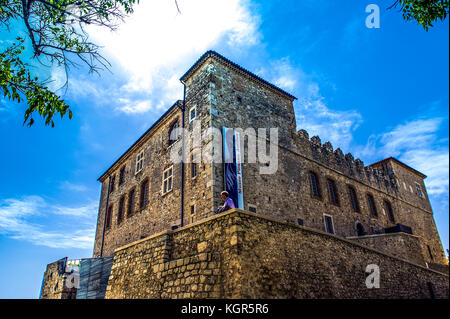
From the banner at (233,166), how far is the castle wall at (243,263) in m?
3.73

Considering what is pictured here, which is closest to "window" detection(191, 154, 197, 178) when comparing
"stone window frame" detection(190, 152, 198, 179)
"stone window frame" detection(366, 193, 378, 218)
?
"stone window frame" detection(190, 152, 198, 179)

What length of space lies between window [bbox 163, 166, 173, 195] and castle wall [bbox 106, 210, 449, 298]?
4.89m

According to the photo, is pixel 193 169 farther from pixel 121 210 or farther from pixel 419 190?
pixel 419 190

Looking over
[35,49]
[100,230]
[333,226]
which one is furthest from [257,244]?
[100,230]

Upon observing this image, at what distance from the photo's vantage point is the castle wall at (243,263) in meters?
6.24

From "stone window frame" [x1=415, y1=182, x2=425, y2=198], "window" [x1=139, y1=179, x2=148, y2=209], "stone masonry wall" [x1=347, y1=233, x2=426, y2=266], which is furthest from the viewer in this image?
"stone window frame" [x1=415, y1=182, x2=425, y2=198]

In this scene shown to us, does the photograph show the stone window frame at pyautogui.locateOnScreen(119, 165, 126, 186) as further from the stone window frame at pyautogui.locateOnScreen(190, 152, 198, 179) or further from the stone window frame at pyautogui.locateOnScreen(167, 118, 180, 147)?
the stone window frame at pyautogui.locateOnScreen(190, 152, 198, 179)

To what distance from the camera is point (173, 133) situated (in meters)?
15.6

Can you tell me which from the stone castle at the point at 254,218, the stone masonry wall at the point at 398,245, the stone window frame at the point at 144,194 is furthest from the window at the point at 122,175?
the stone masonry wall at the point at 398,245

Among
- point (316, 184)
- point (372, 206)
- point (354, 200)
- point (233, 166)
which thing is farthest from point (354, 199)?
point (233, 166)

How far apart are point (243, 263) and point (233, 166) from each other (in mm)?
6112

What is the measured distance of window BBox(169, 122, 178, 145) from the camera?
15.2 m

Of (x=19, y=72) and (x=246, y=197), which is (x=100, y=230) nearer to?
(x=246, y=197)

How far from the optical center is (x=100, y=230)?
21.4 metres
